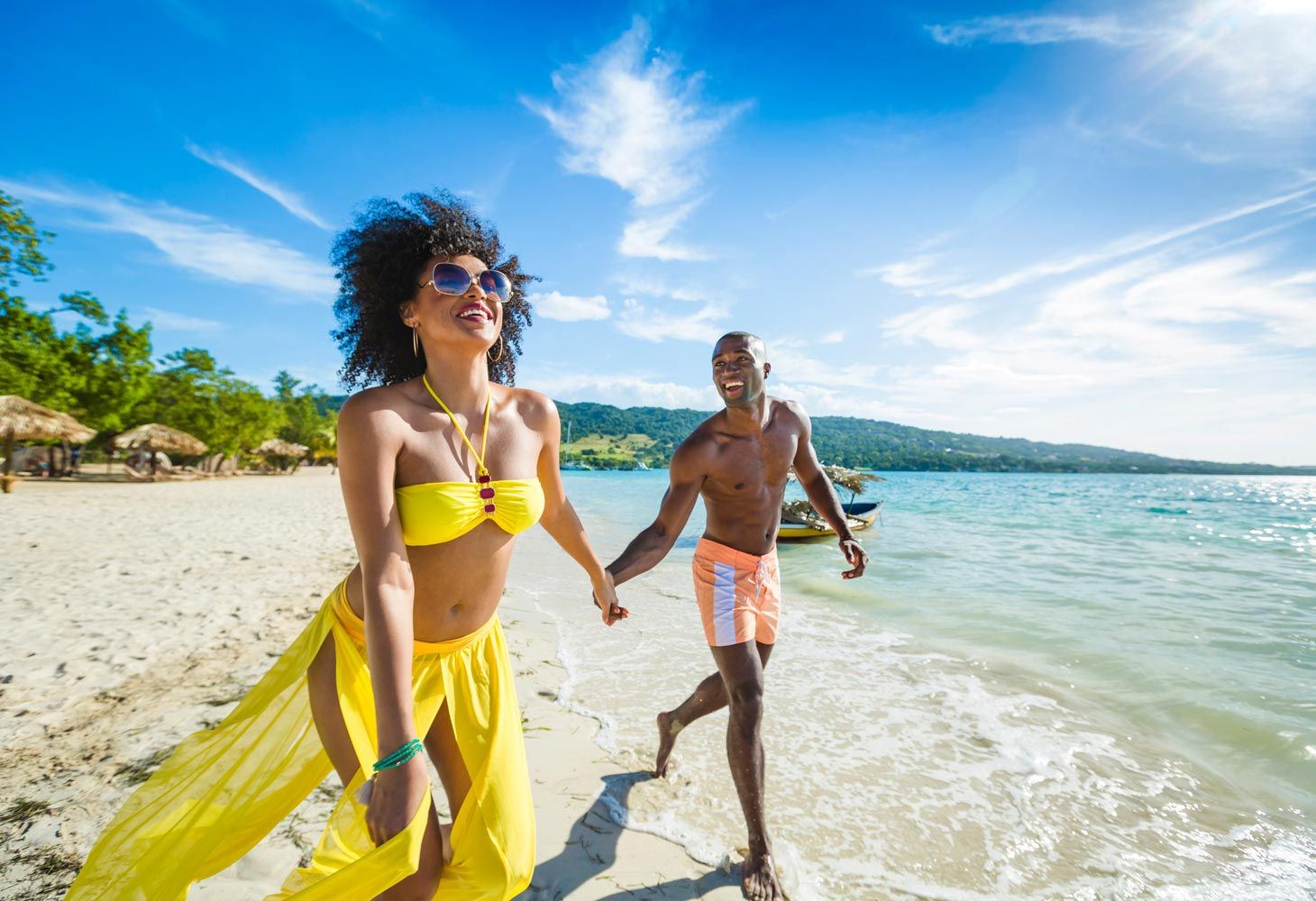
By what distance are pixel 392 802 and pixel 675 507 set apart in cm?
219

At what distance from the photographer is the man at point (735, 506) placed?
10.5 ft

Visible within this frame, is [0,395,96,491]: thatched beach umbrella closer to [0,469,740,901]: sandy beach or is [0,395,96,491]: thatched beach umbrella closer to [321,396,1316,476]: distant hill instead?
[0,469,740,901]: sandy beach

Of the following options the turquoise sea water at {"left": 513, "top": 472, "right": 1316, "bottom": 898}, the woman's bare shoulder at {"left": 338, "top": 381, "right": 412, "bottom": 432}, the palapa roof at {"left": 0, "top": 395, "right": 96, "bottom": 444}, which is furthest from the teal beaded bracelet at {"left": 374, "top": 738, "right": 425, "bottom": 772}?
the palapa roof at {"left": 0, "top": 395, "right": 96, "bottom": 444}

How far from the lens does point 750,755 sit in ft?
9.25

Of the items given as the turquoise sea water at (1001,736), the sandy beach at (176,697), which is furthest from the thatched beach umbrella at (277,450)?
the turquoise sea water at (1001,736)

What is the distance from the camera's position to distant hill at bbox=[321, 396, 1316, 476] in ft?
313

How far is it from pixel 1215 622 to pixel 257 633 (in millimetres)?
12806

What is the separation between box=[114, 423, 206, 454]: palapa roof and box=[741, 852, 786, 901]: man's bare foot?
3706cm

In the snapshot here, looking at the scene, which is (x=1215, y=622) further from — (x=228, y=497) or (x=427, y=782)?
(x=228, y=497)

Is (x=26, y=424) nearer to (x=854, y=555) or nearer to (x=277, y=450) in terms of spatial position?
(x=277, y=450)

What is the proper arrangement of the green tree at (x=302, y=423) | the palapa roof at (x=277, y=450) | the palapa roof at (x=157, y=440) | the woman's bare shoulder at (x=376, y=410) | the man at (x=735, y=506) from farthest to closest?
the green tree at (x=302, y=423) < the palapa roof at (x=277, y=450) < the palapa roof at (x=157, y=440) < the man at (x=735, y=506) < the woman's bare shoulder at (x=376, y=410)

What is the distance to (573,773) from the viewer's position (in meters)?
3.75

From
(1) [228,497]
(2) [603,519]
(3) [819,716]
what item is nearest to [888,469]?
(2) [603,519]

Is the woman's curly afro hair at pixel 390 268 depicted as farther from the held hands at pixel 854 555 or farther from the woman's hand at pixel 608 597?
the held hands at pixel 854 555
